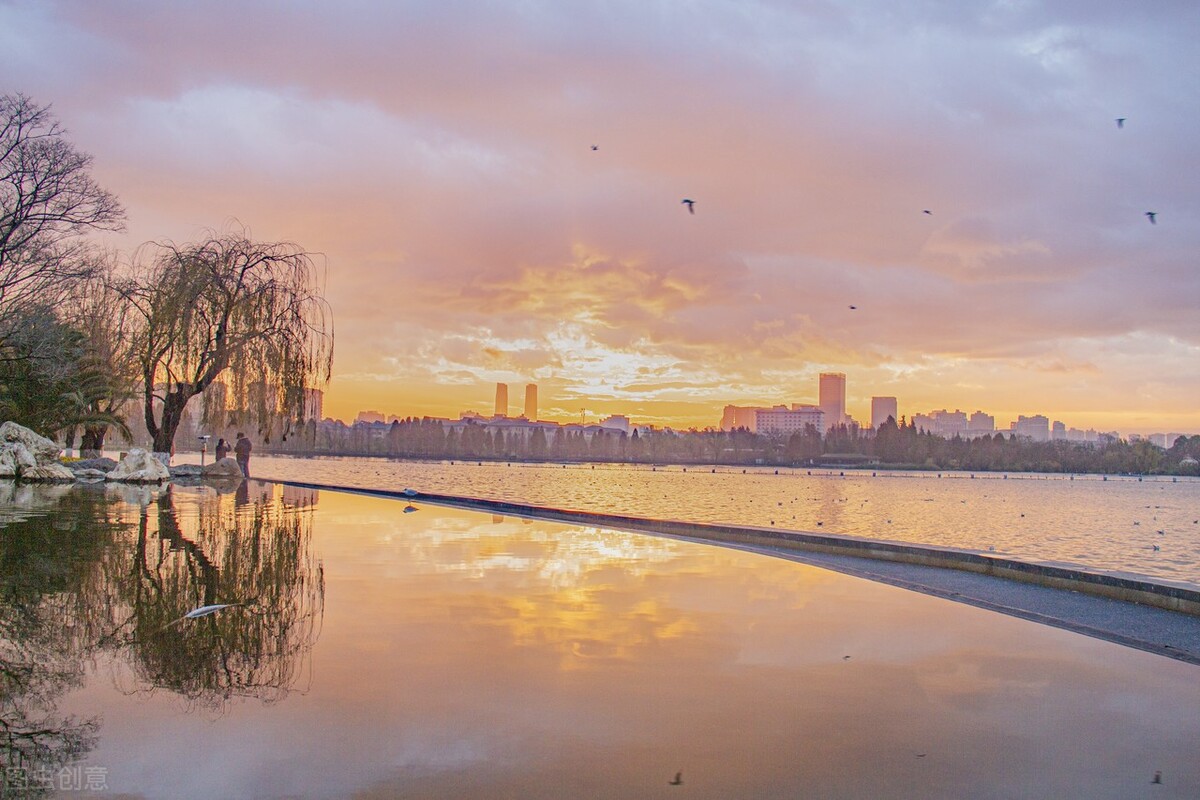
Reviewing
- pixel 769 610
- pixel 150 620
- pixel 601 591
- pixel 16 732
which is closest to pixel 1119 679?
pixel 769 610

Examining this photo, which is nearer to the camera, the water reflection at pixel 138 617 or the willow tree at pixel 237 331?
the water reflection at pixel 138 617

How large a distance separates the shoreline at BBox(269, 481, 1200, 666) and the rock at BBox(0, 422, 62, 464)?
2233cm

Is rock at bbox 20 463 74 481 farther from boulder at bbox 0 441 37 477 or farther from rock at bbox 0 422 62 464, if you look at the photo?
rock at bbox 0 422 62 464

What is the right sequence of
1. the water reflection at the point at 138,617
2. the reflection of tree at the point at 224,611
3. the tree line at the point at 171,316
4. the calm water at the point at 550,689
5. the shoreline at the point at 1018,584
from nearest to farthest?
the calm water at the point at 550,689 < the water reflection at the point at 138,617 < the reflection of tree at the point at 224,611 < the shoreline at the point at 1018,584 < the tree line at the point at 171,316

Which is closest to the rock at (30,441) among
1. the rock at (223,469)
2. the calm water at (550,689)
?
the rock at (223,469)

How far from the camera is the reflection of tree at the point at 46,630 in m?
4.41

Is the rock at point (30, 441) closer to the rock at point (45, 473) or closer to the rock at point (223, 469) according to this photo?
the rock at point (45, 473)

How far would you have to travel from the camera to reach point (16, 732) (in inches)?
179

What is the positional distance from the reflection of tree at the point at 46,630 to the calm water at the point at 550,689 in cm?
3

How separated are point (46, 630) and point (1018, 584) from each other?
10757 millimetres

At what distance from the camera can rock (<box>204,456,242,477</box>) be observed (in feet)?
93.7

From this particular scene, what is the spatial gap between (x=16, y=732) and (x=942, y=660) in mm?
6382

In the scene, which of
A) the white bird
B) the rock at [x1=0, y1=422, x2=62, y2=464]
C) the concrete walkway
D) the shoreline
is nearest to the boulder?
the rock at [x1=0, y1=422, x2=62, y2=464]

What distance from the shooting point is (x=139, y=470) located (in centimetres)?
2642
